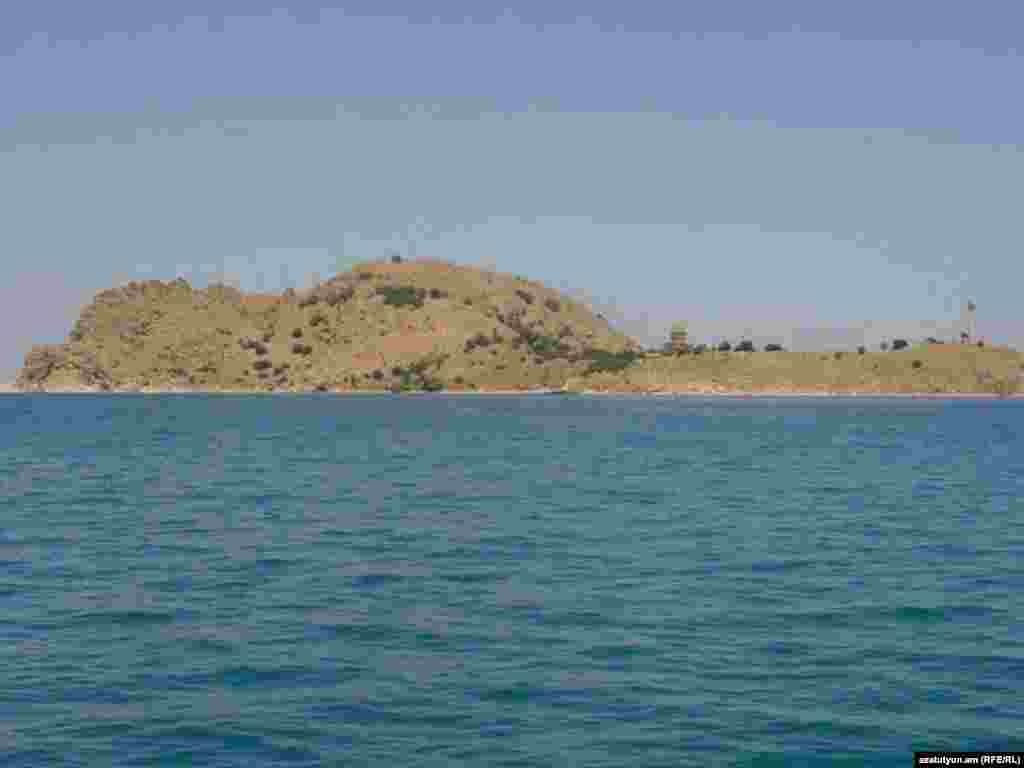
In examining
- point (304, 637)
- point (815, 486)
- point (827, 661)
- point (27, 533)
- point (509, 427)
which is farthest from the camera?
point (509, 427)

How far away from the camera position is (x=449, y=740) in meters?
23.7

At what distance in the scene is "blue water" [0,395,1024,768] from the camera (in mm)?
24016

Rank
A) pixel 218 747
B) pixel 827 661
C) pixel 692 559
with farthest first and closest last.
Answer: pixel 692 559, pixel 827 661, pixel 218 747

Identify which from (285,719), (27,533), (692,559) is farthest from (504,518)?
(285,719)

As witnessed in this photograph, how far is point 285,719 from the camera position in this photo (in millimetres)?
24984

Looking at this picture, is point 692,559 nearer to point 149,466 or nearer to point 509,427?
point 149,466

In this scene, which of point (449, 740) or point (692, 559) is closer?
point (449, 740)

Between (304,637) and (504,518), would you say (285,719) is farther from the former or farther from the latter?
(504,518)

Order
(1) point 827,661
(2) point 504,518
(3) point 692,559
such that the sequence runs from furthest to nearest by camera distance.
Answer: (2) point 504,518, (3) point 692,559, (1) point 827,661

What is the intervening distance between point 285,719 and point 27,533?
112 ft

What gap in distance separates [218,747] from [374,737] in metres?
3.02

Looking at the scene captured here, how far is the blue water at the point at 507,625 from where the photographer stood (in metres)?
24.0

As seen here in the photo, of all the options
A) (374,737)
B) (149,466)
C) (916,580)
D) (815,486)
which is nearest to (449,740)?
(374,737)

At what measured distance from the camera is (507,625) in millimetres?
34469
